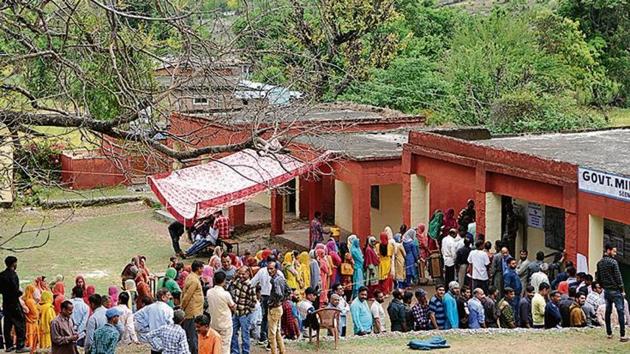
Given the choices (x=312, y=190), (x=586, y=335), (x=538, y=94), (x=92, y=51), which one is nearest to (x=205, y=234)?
(x=312, y=190)

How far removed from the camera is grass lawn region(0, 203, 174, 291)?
24.0 metres

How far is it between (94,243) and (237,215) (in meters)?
3.77

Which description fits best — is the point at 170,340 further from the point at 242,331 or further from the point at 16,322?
the point at 16,322

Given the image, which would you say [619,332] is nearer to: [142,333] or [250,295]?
[250,295]

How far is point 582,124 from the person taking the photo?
1387 inches

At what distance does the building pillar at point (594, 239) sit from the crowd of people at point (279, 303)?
0.45m

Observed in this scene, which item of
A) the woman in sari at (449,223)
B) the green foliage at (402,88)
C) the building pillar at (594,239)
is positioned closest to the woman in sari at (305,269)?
the woman in sari at (449,223)

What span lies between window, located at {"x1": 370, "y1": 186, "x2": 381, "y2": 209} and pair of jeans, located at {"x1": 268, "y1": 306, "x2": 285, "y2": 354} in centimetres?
1197

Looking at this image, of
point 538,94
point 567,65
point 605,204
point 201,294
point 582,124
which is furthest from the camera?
point 567,65

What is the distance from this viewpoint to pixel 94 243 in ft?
89.8

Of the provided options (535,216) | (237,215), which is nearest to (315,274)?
(535,216)

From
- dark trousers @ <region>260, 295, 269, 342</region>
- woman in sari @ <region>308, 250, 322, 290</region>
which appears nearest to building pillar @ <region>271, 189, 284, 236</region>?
woman in sari @ <region>308, 250, 322, 290</region>

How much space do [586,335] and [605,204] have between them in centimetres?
313

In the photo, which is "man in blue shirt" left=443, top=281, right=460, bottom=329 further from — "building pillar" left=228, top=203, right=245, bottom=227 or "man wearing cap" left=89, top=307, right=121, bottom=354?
"building pillar" left=228, top=203, right=245, bottom=227
